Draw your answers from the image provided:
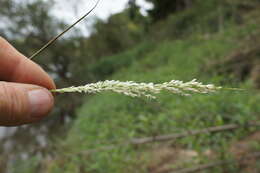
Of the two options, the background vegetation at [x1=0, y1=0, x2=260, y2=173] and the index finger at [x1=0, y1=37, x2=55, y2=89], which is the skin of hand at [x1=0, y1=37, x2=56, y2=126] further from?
the background vegetation at [x1=0, y1=0, x2=260, y2=173]

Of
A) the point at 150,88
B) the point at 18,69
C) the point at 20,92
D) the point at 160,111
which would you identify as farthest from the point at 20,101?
the point at 160,111

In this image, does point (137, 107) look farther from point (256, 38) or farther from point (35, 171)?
point (256, 38)

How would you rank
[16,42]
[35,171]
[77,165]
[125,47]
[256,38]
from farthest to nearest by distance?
[125,47] < [16,42] < [256,38] < [35,171] < [77,165]

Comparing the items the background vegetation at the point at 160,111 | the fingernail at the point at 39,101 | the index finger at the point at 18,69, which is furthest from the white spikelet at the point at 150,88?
the background vegetation at the point at 160,111

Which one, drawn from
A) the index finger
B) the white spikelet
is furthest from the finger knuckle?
the white spikelet

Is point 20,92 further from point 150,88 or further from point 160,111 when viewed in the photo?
point 160,111

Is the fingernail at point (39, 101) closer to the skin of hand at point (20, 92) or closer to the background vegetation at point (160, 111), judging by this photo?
the skin of hand at point (20, 92)

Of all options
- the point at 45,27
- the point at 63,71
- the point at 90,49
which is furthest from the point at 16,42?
the point at 90,49
